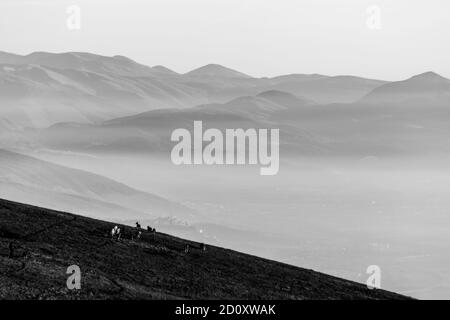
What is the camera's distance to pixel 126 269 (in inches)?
2945

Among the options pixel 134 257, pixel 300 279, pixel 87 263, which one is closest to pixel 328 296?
pixel 300 279

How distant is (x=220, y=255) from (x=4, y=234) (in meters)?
31.5

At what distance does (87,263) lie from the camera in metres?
73.8

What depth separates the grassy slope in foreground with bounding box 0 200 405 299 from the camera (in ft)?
208

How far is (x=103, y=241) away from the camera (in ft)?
286

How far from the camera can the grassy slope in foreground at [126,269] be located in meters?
63.3

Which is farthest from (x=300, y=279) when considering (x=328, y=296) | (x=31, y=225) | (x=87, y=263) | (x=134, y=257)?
(x=31, y=225)

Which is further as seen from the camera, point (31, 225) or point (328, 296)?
point (31, 225)
